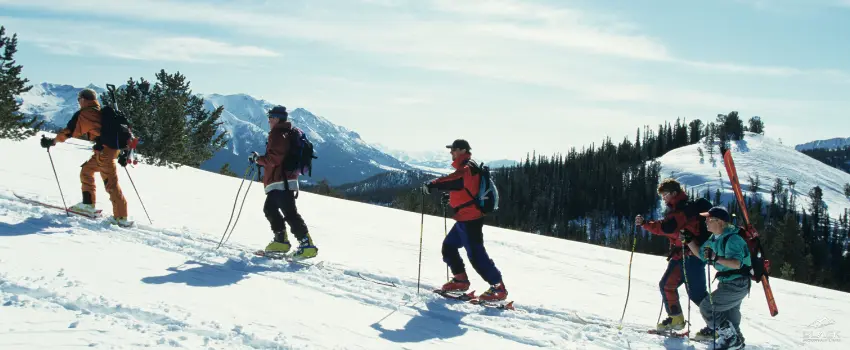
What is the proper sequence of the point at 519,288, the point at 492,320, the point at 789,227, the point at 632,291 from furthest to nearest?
the point at 789,227, the point at 632,291, the point at 519,288, the point at 492,320

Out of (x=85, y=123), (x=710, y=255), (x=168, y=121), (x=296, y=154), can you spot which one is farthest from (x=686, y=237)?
(x=168, y=121)

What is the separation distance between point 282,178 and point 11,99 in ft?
121

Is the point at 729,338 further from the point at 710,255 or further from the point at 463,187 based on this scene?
the point at 463,187

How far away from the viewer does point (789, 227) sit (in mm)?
100375

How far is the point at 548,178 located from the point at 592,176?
15.0m

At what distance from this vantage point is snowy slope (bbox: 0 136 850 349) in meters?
5.23

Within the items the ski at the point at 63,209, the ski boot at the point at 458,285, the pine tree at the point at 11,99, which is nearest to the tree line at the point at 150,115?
the pine tree at the point at 11,99

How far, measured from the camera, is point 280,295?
266 inches

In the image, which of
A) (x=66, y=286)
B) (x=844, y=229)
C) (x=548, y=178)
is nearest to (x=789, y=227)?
(x=844, y=229)

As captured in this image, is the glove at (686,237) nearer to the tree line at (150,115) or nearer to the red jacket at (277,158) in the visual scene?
the red jacket at (277,158)

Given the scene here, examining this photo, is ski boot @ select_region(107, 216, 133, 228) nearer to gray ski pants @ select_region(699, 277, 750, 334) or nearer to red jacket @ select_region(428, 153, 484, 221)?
red jacket @ select_region(428, 153, 484, 221)

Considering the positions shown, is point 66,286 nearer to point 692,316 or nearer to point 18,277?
point 18,277

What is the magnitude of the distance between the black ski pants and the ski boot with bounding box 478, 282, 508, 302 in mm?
3394

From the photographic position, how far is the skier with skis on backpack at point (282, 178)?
28.2ft
